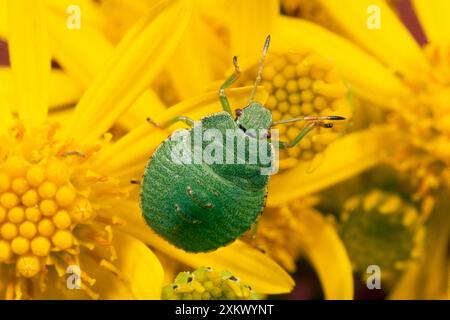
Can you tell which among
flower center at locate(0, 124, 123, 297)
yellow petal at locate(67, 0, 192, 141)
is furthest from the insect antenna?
flower center at locate(0, 124, 123, 297)

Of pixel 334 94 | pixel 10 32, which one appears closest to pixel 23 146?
pixel 10 32

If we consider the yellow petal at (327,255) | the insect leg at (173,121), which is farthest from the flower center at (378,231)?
the insect leg at (173,121)

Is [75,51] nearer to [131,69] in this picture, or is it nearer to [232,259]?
[131,69]

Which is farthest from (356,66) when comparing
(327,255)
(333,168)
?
(327,255)

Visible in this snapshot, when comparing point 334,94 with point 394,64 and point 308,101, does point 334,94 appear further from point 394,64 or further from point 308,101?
point 394,64

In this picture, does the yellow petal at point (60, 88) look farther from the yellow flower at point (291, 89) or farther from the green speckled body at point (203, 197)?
the green speckled body at point (203, 197)

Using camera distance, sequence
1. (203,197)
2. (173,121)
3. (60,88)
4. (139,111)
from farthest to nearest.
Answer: (60,88), (139,111), (173,121), (203,197)
